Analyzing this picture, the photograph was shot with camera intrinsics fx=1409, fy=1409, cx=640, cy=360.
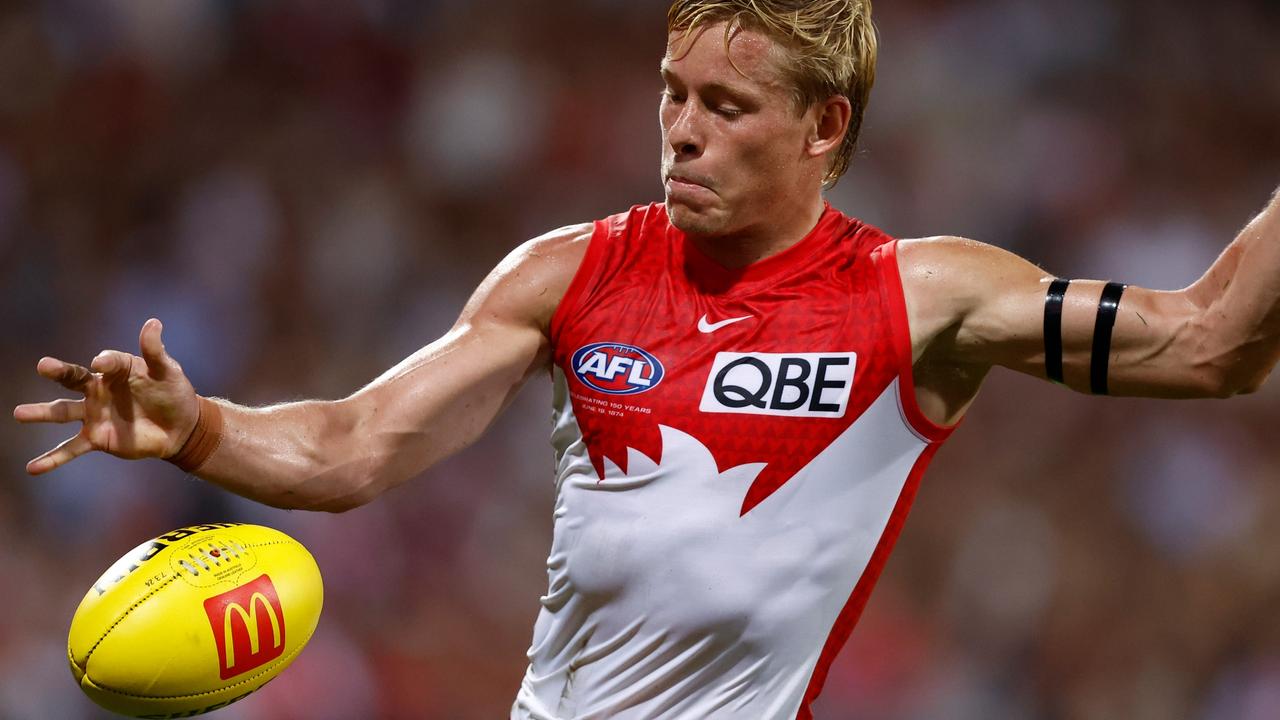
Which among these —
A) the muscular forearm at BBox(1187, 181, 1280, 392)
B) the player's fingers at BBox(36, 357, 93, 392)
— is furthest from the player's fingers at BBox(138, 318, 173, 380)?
the muscular forearm at BBox(1187, 181, 1280, 392)

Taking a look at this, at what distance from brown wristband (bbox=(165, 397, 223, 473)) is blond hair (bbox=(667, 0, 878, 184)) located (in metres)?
1.39

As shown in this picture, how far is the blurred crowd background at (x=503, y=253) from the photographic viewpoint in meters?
7.24

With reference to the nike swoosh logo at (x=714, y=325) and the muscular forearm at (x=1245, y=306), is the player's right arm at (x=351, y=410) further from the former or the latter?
the muscular forearm at (x=1245, y=306)

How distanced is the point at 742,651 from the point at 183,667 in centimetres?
122

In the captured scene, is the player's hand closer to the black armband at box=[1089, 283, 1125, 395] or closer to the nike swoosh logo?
the nike swoosh logo

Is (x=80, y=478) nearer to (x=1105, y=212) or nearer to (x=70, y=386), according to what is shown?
(x=70, y=386)

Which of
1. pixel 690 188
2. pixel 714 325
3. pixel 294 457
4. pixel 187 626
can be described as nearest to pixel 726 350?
pixel 714 325

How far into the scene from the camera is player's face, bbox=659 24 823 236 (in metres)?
3.25

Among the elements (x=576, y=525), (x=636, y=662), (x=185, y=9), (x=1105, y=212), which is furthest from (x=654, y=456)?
(x=185, y=9)

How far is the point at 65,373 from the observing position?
277 cm

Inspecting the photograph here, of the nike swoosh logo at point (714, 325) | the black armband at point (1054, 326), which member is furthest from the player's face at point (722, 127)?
the black armband at point (1054, 326)

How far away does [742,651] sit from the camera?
322 cm

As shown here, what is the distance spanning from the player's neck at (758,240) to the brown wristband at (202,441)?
1.19 metres

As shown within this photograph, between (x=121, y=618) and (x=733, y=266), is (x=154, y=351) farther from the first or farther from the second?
(x=733, y=266)
